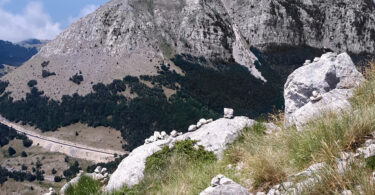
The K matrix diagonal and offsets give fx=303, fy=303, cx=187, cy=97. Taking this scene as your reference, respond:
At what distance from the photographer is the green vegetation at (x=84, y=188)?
35.4 feet

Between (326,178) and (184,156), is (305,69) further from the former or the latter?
(326,178)

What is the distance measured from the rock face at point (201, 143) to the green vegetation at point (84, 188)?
2.71 metres

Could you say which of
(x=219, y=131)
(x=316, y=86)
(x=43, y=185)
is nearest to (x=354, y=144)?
(x=219, y=131)

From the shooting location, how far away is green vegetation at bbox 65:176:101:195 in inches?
425

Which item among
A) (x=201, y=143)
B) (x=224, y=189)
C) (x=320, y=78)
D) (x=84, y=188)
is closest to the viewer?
(x=224, y=189)

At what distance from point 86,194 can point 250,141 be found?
613 centimetres

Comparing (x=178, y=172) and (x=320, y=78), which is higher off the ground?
(x=320, y=78)

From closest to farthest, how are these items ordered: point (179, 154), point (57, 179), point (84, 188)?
point (84, 188), point (179, 154), point (57, 179)

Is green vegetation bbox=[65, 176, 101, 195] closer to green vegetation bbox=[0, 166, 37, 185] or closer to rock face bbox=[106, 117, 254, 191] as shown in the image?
rock face bbox=[106, 117, 254, 191]

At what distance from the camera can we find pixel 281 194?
6.46 metres

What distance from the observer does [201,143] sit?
15.4 metres

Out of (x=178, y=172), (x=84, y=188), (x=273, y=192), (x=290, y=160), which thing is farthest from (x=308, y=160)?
(x=84, y=188)

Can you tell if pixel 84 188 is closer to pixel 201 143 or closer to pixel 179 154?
pixel 179 154

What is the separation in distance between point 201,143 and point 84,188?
6327 mm
